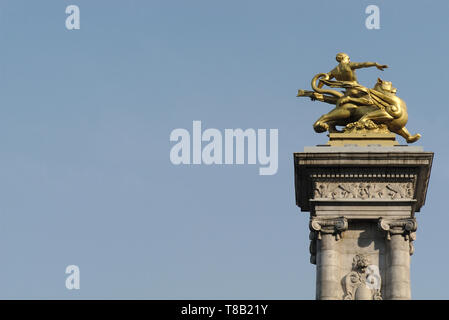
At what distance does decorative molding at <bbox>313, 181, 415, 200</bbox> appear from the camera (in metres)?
49.3

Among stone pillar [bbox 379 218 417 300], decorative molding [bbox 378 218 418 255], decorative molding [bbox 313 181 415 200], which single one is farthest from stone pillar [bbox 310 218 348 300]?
stone pillar [bbox 379 218 417 300]

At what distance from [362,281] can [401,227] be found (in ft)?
6.97

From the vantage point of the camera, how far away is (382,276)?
48500 mm

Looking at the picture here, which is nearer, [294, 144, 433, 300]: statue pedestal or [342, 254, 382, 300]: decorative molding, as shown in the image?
[342, 254, 382, 300]: decorative molding

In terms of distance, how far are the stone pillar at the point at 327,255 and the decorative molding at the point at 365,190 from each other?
90 cm

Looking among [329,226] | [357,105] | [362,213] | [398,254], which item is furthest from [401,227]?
[357,105]

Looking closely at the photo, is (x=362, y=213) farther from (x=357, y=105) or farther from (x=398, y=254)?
(x=357, y=105)

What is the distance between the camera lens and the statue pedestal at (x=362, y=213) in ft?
159

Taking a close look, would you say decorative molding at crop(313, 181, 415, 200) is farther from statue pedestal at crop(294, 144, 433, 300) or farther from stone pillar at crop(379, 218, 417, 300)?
stone pillar at crop(379, 218, 417, 300)

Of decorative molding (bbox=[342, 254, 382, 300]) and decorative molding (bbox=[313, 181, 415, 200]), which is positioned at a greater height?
decorative molding (bbox=[313, 181, 415, 200])

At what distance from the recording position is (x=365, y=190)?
49.5m
